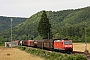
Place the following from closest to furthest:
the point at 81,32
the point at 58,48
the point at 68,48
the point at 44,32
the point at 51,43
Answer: the point at 68,48 < the point at 58,48 < the point at 51,43 < the point at 44,32 < the point at 81,32

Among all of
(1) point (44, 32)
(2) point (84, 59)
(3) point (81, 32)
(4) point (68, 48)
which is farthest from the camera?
(3) point (81, 32)

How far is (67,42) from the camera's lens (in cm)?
5250

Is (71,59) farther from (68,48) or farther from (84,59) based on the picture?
(68,48)

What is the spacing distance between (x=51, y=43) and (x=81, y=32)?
4935 inches

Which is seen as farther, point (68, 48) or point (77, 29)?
point (77, 29)

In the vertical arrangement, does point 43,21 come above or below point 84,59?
above

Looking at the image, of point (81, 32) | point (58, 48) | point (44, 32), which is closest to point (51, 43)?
point (58, 48)

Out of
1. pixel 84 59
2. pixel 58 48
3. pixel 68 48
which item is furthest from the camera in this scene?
pixel 58 48

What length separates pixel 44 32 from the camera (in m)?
117

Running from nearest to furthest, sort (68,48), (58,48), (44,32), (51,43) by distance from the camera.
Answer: (68,48) → (58,48) → (51,43) → (44,32)

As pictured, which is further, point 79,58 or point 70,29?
point 70,29

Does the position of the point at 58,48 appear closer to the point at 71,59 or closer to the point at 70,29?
the point at 71,59

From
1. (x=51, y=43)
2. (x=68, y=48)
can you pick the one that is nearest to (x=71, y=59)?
(x=68, y=48)

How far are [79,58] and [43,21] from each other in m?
91.8
